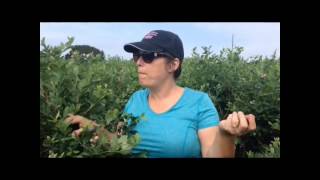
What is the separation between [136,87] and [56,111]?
73cm

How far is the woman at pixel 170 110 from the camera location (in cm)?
352

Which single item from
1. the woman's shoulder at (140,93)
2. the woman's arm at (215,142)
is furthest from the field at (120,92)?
the woman's arm at (215,142)

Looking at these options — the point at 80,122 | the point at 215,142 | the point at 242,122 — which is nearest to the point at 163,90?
the point at 215,142

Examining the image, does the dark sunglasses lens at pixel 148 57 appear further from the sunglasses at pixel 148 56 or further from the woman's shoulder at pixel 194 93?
the woman's shoulder at pixel 194 93

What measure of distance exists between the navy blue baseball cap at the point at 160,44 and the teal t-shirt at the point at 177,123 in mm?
258

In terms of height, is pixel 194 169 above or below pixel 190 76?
below

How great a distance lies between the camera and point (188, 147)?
3.61 meters

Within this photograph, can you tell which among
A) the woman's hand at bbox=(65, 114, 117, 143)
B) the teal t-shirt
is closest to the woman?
the teal t-shirt

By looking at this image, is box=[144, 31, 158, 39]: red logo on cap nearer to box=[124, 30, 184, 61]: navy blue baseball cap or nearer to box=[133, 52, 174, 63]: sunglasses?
box=[124, 30, 184, 61]: navy blue baseball cap

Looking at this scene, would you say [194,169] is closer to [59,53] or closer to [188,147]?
[188,147]

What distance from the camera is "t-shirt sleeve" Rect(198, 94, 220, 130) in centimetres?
352

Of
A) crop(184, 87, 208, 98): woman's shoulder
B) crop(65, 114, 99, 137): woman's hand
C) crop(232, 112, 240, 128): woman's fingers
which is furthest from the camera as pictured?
crop(184, 87, 208, 98): woman's shoulder
